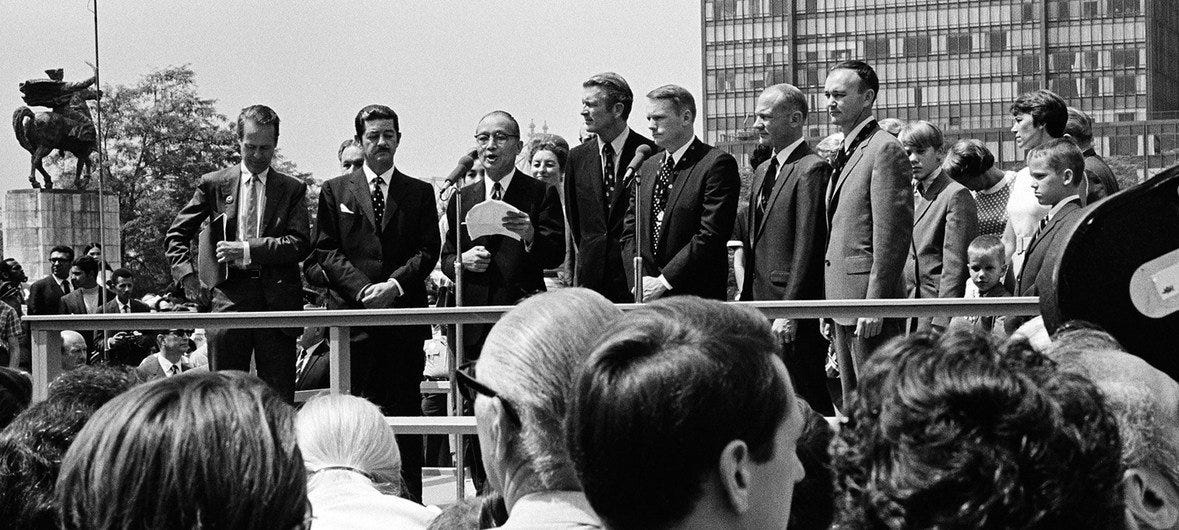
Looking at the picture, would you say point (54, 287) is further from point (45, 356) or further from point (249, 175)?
point (45, 356)

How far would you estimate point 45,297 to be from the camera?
54.2 feet

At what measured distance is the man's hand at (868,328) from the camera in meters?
6.41

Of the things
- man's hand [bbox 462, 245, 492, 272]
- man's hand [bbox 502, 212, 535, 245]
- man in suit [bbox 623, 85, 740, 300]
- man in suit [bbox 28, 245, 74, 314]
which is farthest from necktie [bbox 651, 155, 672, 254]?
man in suit [bbox 28, 245, 74, 314]

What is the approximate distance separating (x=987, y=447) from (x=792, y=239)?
5619 millimetres

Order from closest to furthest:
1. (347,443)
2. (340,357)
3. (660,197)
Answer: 1. (347,443)
2. (340,357)
3. (660,197)

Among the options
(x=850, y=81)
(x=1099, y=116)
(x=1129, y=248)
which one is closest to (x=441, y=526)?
(x=1129, y=248)

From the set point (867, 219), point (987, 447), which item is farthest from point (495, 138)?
point (987, 447)

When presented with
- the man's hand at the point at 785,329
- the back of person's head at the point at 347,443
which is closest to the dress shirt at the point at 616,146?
the man's hand at the point at 785,329

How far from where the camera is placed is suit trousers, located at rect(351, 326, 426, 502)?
7.80 m

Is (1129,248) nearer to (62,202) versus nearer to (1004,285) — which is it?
(1004,285)

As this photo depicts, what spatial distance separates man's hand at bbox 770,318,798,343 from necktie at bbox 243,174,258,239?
2910 millimetres

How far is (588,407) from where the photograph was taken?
2.09 m

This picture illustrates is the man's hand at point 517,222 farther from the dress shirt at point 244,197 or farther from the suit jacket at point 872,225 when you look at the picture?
the suit jacket at point 872,225

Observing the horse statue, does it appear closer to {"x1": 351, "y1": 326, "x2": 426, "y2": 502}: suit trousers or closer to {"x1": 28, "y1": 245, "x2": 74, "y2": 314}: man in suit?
{"x1": 28, "y1": 245, "x2": 74, "y2": 314}: man in suit
